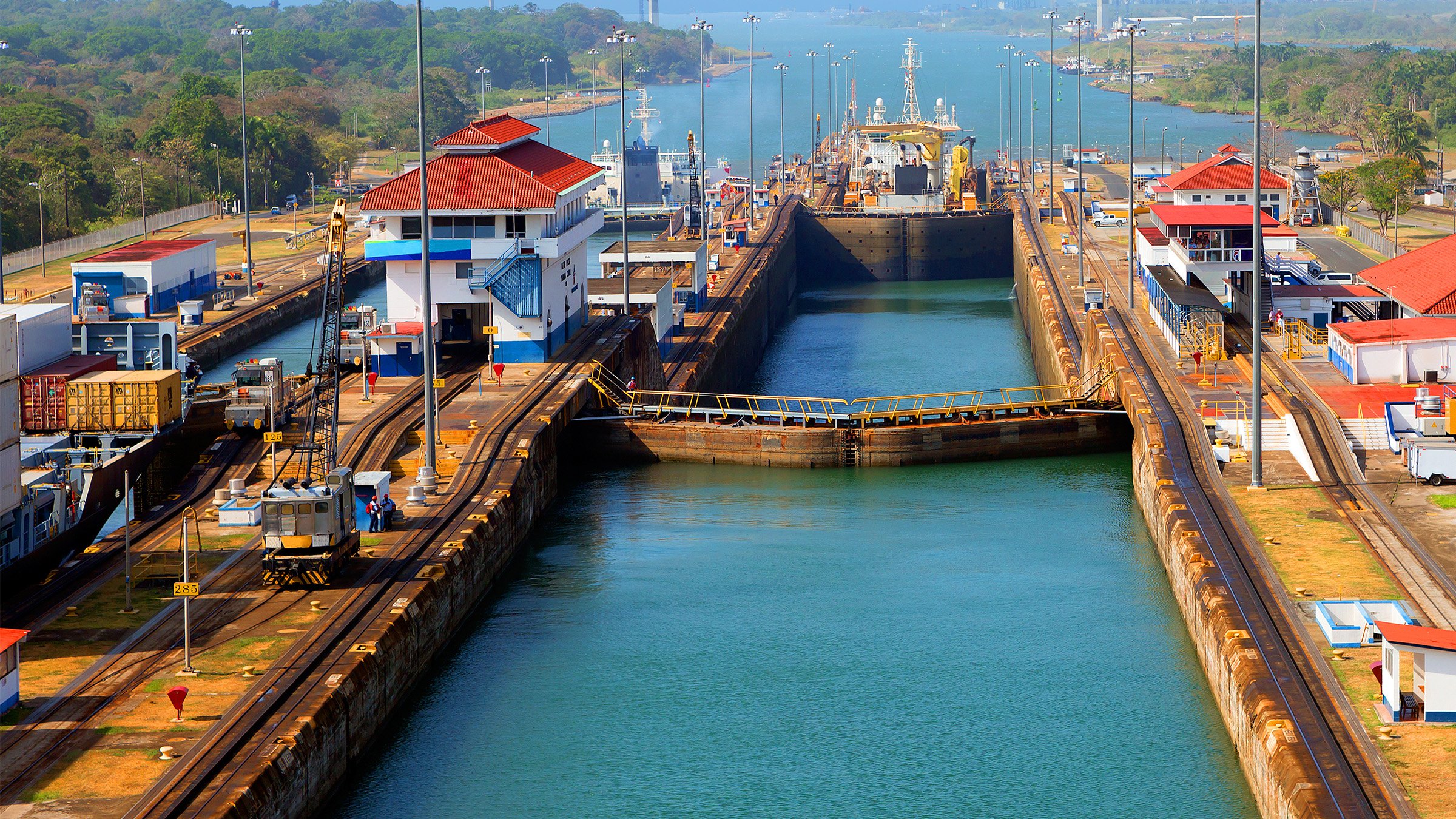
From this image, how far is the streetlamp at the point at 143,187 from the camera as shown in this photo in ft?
369

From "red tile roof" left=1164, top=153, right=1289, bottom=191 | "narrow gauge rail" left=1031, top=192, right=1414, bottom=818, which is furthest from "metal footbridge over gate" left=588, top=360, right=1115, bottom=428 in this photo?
"red tile roof" left=1164, top=153, right=1289, bottom=191

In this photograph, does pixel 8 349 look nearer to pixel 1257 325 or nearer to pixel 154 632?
pixel 154 632

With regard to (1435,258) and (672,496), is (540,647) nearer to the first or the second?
(672,496)

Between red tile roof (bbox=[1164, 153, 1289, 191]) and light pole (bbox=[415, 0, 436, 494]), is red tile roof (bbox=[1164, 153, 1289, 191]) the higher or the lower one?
the higher one

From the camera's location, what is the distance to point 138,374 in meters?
47.2

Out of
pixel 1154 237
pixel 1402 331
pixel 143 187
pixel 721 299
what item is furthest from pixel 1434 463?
pixel 143 187

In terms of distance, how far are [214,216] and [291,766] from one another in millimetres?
107139

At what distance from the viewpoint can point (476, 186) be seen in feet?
200

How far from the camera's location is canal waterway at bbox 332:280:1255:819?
31.8m

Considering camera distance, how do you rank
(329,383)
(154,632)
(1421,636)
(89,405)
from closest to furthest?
(1421,636), (154,632), (329,383), (89,405)

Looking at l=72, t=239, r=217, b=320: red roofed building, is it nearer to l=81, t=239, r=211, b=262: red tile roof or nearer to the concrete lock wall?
l=81, t=239, r=211, b=262: red tile roof

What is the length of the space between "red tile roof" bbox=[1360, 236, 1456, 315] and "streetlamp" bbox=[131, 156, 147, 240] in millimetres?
77706

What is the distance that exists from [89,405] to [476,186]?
19021mm

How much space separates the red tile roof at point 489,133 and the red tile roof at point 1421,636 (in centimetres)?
4031
